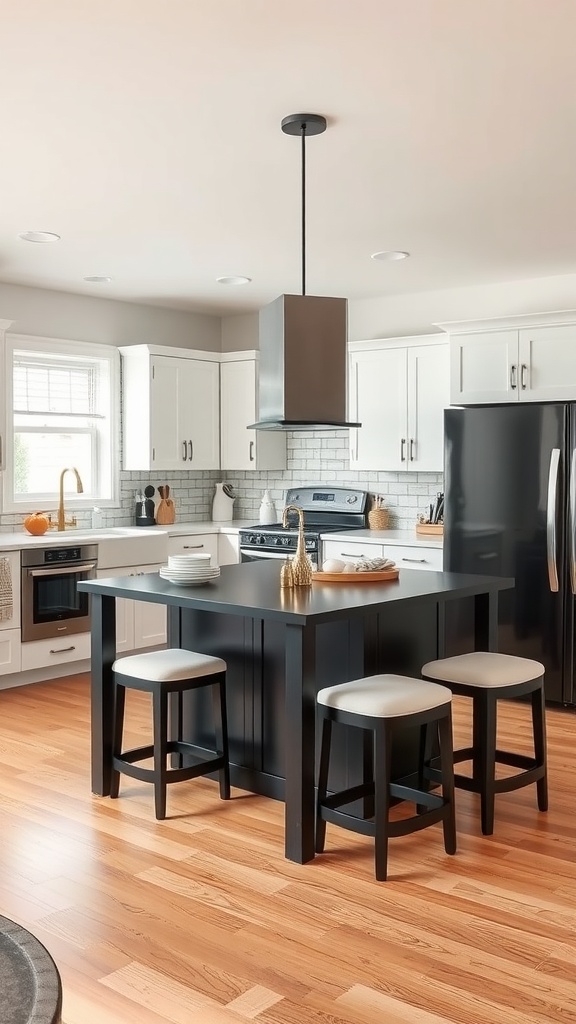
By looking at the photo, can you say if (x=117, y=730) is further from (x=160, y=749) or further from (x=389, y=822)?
(x=389, y=822)

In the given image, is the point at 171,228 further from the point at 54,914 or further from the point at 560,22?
the point at 54,914

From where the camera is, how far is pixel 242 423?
734 centimetres

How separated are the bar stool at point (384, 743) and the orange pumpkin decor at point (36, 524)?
135 inches

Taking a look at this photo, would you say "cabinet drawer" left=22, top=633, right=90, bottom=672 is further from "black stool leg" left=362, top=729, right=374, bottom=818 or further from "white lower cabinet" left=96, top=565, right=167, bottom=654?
"black stool leg" left=362, top=729, right=374, bottom=818

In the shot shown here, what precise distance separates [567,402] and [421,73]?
2814mm

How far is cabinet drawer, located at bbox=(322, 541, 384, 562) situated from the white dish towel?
6.86 ft

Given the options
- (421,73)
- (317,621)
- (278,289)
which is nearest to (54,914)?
(317,621)

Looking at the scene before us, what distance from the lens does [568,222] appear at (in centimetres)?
467

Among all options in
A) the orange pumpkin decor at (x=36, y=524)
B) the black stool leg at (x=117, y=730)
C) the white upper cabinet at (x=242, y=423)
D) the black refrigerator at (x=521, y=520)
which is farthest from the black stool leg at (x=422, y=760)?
the white upper cabinet at (x=242, y=423)

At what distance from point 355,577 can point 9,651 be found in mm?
2700

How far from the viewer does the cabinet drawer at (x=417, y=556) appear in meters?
5.91

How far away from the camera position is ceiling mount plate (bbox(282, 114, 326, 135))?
3.29m

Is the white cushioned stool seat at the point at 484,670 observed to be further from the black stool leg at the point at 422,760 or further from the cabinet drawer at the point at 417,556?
the cabinet drawer at the point at 417,556

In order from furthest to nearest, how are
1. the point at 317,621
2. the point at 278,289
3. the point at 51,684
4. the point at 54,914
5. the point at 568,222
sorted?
the point at 278,289 < the point at 51,684 < the point at 568,222 < the point at 317,621 < the point at 54,914
